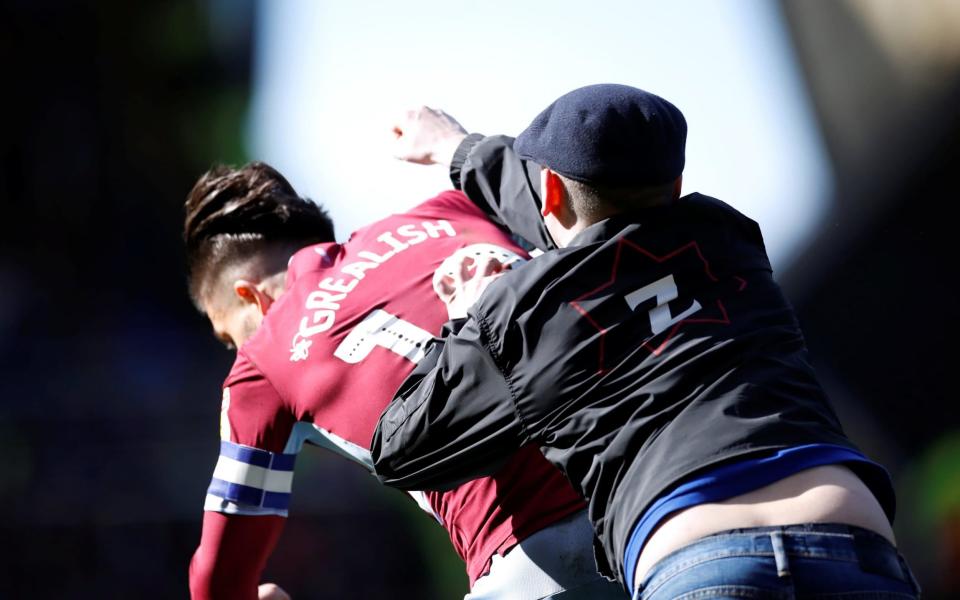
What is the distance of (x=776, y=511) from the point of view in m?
1.28

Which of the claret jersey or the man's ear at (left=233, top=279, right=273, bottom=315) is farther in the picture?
the man's ear at (left=233, top=279, right=273, bottom=315)

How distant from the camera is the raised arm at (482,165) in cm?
188

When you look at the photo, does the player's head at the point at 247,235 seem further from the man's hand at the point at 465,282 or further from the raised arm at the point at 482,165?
the man's hand at the point at 465,282

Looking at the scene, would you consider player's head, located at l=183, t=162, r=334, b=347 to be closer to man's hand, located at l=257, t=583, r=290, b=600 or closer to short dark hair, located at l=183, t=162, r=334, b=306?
short dark hair, located at l=183, t=162, r=334, b=306

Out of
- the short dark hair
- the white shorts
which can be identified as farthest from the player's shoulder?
the white shorts

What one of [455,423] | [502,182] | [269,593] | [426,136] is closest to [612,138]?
[455,423]

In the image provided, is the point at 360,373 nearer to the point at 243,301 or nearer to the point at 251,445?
the point at 251,445

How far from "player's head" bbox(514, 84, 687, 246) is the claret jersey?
0.42 meters

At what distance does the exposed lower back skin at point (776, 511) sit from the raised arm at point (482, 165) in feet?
2.11

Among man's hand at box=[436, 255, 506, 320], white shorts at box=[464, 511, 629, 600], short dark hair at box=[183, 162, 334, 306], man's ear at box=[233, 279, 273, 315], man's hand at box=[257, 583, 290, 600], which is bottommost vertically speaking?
man's hand at box=[257, 583, 290, 600]

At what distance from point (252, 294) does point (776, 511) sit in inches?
57.5

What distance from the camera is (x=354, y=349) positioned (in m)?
1.99

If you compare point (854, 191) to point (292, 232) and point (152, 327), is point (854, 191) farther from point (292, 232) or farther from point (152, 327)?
point (152, 327)

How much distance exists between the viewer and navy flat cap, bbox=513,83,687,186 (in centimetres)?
143
